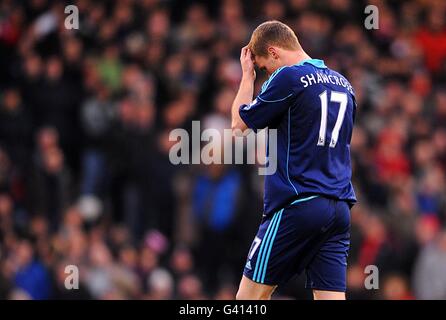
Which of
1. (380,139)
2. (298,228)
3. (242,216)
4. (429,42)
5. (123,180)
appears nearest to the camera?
(298,228)

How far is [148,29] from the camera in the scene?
16.1 m

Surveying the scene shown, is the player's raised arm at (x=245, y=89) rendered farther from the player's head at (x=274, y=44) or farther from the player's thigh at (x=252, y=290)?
the player's thigh at (x=252, y=290)

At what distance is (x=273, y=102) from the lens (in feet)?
23.4

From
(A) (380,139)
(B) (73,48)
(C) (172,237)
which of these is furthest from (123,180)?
(A) (380,139)

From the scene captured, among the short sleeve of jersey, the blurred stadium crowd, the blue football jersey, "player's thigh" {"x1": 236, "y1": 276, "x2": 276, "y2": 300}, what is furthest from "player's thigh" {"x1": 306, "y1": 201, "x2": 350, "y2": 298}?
the blurred stadium crowd

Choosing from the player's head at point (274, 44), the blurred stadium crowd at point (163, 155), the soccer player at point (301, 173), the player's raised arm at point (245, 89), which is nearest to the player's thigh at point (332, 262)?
the soccer player at point (301, 173)

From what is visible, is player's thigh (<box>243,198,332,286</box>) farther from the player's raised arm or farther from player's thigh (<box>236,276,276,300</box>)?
the player's raised arm

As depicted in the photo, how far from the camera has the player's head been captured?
23.7 ft

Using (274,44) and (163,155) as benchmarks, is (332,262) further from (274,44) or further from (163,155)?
(163,155)

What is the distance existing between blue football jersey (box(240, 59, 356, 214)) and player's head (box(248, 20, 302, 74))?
0.11 meters

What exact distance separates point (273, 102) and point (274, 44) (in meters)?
0.40

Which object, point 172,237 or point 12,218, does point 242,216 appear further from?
point 12,218

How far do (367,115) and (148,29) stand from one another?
3.50m

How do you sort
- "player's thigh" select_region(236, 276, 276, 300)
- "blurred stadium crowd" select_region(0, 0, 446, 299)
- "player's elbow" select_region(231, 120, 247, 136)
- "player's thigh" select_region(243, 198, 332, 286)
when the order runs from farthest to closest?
"blurred stadium crowd" select_region(0, 0, 446, 299), "player's elbow" select_region(231, 120, 247, 136), "player's thigh" select_region(236, 276, 276, 300), "player's thigh" select_region(243, 198, 332, 286)
